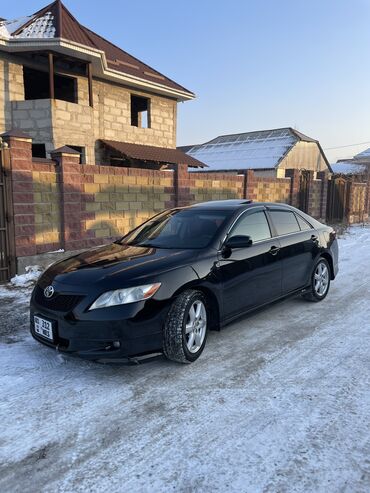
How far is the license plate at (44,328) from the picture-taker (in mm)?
3436

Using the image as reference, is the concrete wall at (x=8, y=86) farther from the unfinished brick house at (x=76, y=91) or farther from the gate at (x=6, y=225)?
the gate at (x=6, y=225)

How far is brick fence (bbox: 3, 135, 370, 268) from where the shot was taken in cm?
A: 693

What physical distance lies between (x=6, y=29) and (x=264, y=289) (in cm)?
1314

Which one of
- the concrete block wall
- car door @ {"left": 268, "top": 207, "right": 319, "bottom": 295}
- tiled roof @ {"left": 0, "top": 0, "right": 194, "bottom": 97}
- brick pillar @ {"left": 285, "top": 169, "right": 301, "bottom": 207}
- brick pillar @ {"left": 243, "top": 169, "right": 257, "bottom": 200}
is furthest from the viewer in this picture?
brick pillar @ {"left": 285, "top": 169, "right": 301, "bottom": 207}

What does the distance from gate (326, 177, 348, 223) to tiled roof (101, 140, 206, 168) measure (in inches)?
237

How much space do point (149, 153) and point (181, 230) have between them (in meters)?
12.3

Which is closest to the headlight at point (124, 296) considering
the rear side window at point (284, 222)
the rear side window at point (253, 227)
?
the rear side window at point (253, 227)

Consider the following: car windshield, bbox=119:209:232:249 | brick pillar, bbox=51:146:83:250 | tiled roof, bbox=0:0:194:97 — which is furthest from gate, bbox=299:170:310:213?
car windshield, bbox=119:209:232:249

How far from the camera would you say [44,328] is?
351 centimetres

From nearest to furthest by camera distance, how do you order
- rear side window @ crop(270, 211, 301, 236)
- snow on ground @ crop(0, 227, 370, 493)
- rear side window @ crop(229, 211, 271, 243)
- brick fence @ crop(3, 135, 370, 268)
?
snow on ground @ crop(0, 227, 370, 493)
rear side window @ crop(229, 211, 271, 243)
rear side window @ crop(270, 211, 301, 236)
brick fence @ crop(3, 135, 370, 268)

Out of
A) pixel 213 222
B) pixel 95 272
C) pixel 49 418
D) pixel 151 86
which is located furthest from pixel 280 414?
pixel 151 86

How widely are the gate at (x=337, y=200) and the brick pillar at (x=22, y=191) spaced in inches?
552

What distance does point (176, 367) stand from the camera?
12.0 ft

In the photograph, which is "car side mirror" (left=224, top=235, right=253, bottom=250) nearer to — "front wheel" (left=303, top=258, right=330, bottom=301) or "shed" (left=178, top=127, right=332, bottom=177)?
"front wheel" (left=303, top=258, right=330, bottom=301)
